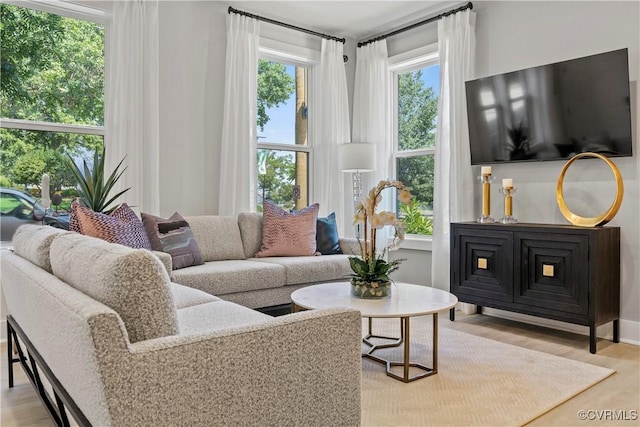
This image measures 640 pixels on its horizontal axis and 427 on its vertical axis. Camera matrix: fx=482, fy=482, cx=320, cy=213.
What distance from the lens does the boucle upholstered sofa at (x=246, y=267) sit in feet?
10.7

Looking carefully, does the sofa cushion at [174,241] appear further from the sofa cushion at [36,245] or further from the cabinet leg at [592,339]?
the cabinet leg at [592,339]

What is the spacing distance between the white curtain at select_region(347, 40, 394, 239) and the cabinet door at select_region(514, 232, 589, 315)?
72.7 inches

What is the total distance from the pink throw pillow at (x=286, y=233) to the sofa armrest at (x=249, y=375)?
2.60m

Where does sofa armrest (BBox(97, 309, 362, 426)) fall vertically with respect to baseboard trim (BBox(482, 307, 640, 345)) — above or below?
above

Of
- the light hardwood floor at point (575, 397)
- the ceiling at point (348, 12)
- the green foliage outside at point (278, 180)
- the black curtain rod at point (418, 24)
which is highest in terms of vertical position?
the ceiling at point (348, 12)

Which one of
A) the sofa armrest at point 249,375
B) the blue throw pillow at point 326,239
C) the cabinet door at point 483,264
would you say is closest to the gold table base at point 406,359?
the cabinet door at point 483,264

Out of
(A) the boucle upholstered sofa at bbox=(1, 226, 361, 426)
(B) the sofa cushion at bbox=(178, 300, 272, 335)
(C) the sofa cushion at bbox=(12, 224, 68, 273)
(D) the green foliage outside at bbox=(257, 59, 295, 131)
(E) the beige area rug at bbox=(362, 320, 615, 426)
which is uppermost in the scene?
(D) the green foliage outside at bbox=(257, 59, 295, 131)

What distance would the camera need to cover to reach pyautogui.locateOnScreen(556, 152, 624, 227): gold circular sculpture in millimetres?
3119

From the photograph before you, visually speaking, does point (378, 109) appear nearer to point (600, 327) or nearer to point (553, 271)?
point (553, 271)

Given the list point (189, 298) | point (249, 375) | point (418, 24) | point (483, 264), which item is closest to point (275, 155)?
point (418, 24)

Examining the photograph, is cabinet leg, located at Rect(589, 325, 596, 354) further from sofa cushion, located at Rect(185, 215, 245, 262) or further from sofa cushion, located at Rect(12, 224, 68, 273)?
sofa cushion, located at Rect(12, 224, 68, 273)

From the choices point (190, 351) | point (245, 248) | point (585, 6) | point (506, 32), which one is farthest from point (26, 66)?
point (585, 6)

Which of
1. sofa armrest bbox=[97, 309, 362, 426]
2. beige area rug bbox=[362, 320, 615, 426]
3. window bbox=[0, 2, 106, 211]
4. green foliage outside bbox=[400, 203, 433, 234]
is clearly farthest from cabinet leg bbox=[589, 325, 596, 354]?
window bbox=[0, 2, 106, 211]

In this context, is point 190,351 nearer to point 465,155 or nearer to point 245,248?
point 245,248
